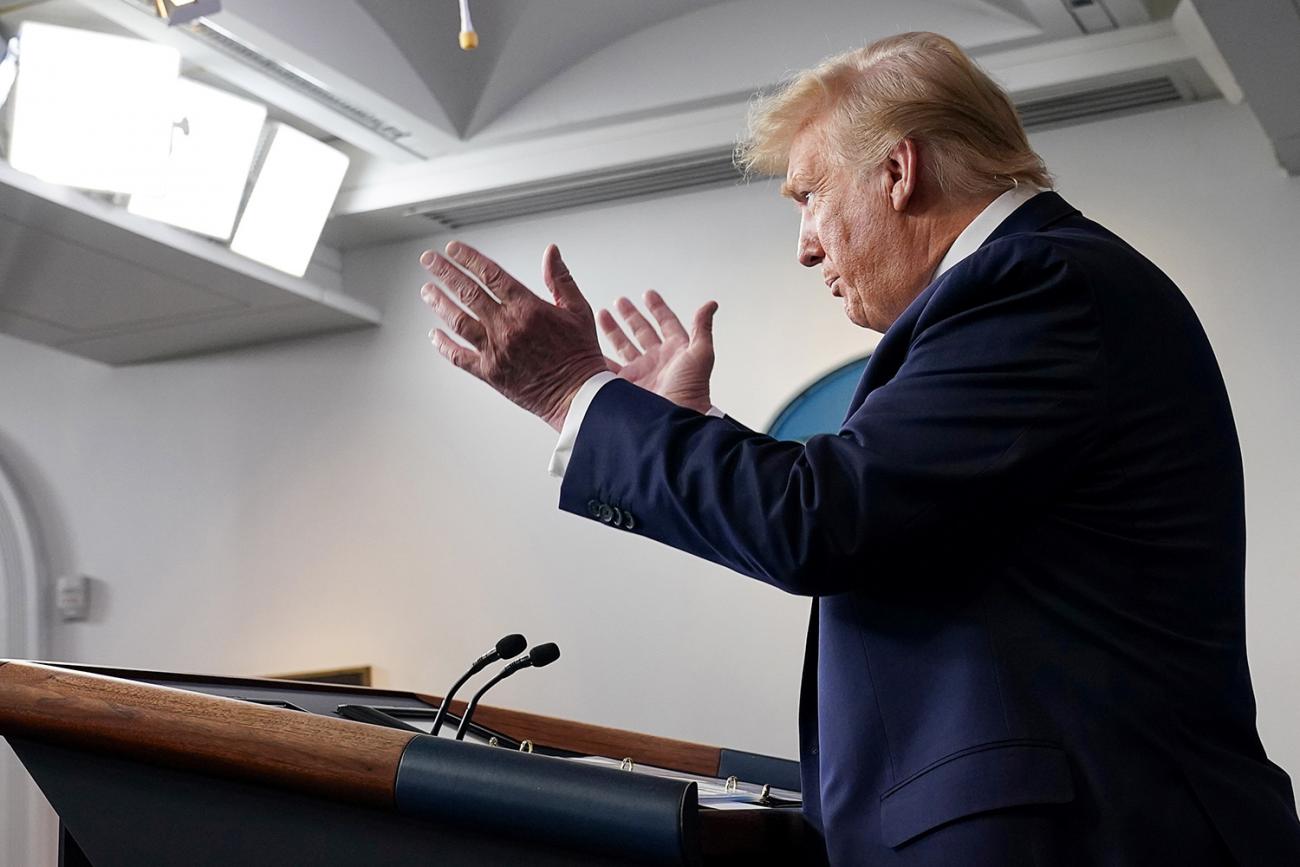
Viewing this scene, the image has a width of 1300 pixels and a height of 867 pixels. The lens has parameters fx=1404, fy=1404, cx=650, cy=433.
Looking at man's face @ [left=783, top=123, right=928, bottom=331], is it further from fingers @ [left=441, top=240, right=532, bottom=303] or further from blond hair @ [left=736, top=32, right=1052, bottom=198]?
fingers @ [left=441, top=240, right=532, bottom=303]

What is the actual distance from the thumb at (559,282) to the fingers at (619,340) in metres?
0.34

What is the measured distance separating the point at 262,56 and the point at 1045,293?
137 inches

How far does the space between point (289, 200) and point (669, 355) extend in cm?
347

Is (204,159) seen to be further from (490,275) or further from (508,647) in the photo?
(490,275)

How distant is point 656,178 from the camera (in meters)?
5.23

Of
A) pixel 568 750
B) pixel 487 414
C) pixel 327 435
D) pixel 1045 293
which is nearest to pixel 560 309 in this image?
pixel 1045 293

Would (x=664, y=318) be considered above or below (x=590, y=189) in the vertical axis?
below

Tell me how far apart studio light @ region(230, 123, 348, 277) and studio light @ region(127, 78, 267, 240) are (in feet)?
0.69

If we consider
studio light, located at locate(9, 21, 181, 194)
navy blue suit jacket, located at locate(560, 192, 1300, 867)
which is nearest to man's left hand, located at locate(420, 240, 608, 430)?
navy blue suit jacket, located at locate(560, 192, 1300, 867)

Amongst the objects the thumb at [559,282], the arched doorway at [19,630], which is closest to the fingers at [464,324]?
the thumb at [559,282]

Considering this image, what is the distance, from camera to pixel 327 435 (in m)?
5.88

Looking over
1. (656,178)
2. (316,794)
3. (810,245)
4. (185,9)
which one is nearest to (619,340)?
(810,245)

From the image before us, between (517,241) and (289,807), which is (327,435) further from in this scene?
(289,807)

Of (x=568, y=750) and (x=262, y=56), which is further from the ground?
(x=262, y=56)
